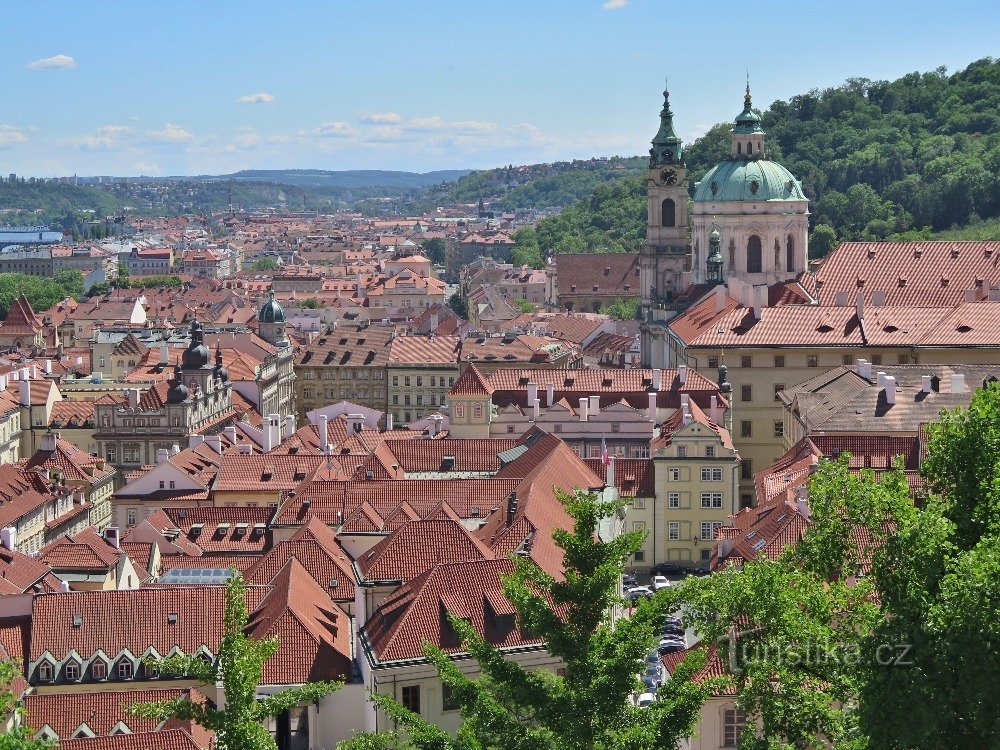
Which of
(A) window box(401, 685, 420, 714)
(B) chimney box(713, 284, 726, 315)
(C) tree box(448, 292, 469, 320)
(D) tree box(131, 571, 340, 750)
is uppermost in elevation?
(B) chimney box(713, 284, 726, 315)

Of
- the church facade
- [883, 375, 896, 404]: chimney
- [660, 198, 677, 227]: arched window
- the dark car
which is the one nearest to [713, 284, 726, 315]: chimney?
the church facade

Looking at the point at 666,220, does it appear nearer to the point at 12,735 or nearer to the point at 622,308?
the point at 622,308

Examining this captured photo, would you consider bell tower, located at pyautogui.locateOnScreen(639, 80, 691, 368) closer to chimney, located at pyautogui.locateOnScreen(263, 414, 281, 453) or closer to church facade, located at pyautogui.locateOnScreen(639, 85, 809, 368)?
church facade, located at pyautogui.locateOnScreen(639, 85, 809, 368)

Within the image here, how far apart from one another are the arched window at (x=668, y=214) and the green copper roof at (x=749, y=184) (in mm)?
15600

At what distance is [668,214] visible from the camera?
133000 millimetres

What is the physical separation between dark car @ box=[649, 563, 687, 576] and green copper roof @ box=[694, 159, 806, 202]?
50325mm

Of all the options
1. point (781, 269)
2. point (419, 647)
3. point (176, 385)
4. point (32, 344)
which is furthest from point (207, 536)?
point (32, 344)

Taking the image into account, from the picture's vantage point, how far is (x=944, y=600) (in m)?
26.9

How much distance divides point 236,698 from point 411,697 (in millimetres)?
11771

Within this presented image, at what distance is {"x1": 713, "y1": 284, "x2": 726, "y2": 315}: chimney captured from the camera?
95.9m

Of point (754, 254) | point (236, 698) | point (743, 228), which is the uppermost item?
point (743, 228)

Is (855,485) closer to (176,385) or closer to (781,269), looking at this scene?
(176,385)

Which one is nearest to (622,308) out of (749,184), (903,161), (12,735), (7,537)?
(903,161)

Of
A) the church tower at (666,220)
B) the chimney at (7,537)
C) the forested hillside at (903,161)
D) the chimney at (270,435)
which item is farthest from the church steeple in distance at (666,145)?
the chimney at (7,537)
